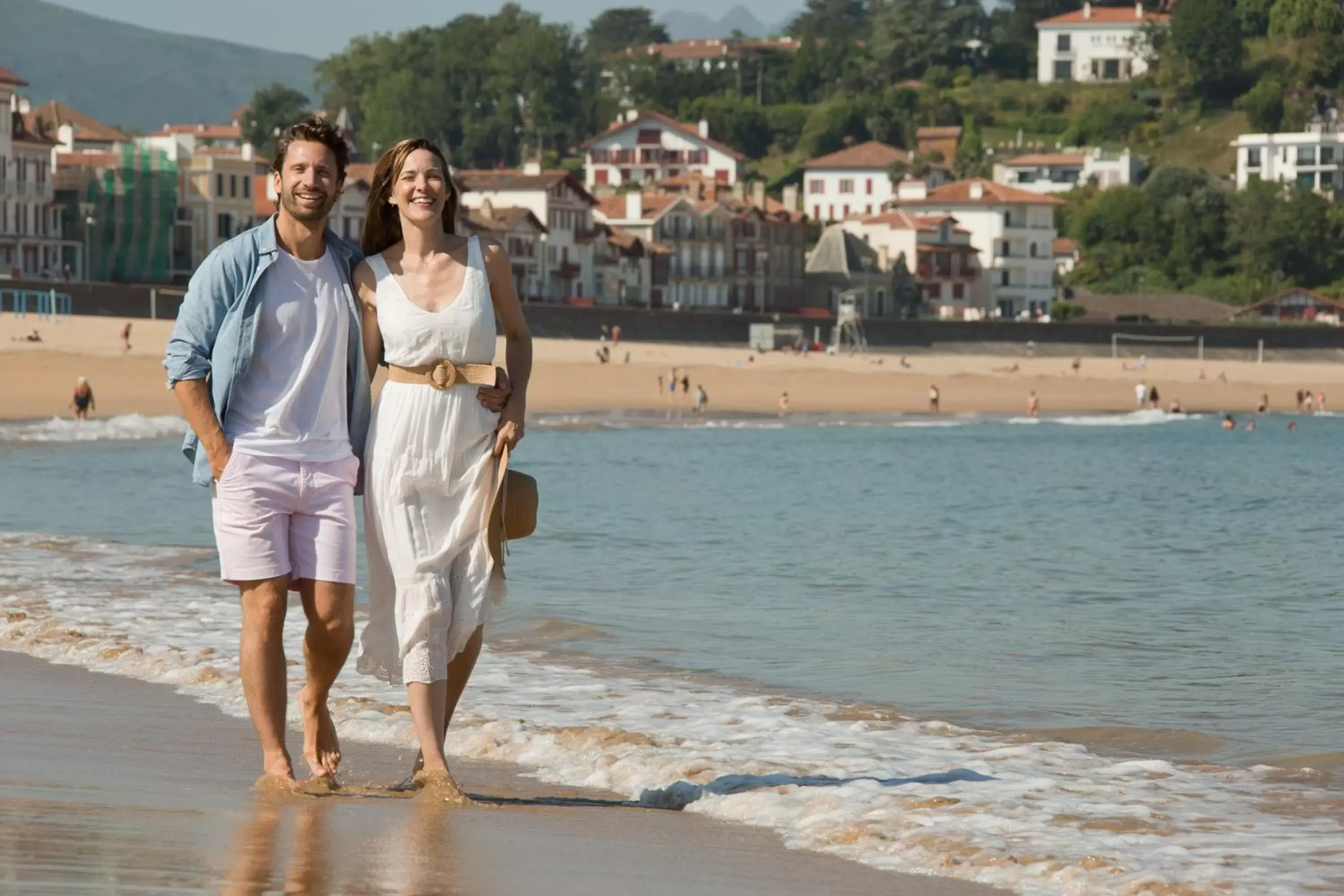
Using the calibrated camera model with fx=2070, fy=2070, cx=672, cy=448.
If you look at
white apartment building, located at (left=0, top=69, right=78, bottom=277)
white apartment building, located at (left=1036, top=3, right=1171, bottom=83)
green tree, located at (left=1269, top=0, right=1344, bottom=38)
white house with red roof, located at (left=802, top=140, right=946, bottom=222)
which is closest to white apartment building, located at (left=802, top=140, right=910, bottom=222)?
white house with red roof, located at (left=802, top=140, right=946, bottom=222)

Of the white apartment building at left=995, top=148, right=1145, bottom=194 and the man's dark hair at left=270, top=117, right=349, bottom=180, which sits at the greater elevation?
the white apartment building at left=995, top=148, right=1145, bottom=194

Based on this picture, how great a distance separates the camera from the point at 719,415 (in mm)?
50531

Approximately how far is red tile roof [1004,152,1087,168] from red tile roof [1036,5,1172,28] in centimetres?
3710

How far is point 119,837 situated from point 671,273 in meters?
88.6

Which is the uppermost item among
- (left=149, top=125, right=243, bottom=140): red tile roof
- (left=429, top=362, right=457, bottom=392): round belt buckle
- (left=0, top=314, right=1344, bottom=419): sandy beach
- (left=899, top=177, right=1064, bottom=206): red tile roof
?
(left=149, top=125, right=243, bottom=140): red tile roof

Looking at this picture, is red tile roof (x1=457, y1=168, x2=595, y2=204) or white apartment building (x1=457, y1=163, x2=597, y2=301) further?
red tile roof (x1=457, y1=168, x2=595, y2=204)

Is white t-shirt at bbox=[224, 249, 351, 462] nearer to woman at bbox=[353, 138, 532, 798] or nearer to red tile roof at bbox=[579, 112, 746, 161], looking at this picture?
woman at bbox=[353, 138, 532, 798]

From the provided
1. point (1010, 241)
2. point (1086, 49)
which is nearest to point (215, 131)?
point (1010, 241)

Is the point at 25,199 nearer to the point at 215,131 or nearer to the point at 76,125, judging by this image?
the point at 76,125

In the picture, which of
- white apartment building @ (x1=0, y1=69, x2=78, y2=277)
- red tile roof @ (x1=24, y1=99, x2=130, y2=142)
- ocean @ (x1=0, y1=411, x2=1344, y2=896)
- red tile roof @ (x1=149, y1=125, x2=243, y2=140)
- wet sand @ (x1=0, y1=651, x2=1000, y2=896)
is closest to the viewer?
wet sand @ (x1=0, y1=651, x2=1000, y2=896)

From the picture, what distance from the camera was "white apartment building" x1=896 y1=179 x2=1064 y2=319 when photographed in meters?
103

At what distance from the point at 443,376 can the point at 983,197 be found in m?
101

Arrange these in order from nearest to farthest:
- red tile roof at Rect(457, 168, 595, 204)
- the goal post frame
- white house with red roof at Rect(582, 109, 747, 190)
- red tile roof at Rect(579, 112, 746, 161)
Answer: the goal post frame < red tile roof at Rect(457, 168, 595, 204) < red tile roof at Rect(579, 112, 746, 161) < white house with red roof at Rect(582, 109, 747, 190)

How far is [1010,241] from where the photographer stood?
340ft
